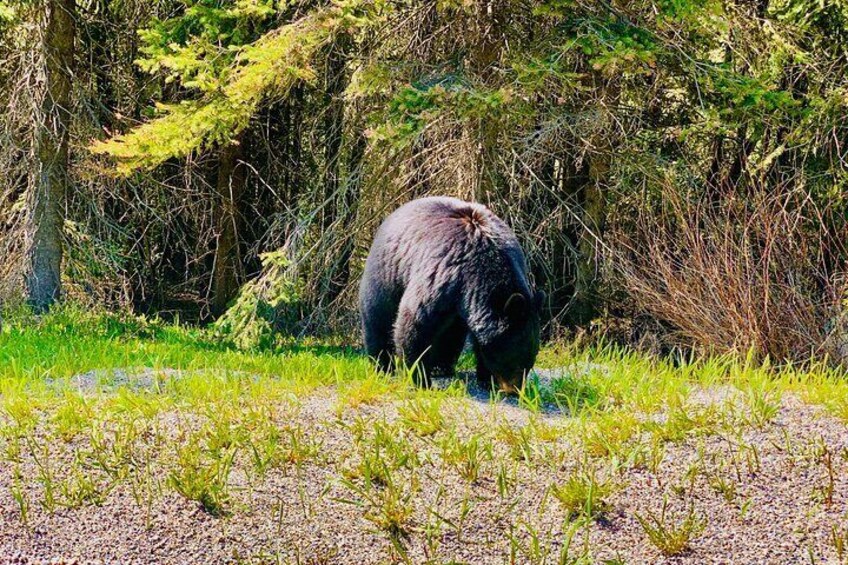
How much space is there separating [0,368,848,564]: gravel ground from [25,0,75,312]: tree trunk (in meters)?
7.61

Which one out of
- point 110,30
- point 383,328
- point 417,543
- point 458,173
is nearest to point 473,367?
point 383,328

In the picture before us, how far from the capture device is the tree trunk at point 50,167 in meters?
12.0

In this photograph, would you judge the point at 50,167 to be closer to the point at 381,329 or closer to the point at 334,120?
the point at 334,120

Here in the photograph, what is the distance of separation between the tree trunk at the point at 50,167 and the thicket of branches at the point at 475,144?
3.3 inches

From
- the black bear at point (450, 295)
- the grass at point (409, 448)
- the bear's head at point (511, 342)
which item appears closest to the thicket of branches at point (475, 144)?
the black bear at point (450, 295)

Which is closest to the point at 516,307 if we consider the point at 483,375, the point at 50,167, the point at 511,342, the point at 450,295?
the point at 511,342

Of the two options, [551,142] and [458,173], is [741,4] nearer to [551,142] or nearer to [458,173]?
[551,142]

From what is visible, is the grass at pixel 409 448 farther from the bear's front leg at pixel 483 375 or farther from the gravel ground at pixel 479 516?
the bear's front leg at pixel 483 375

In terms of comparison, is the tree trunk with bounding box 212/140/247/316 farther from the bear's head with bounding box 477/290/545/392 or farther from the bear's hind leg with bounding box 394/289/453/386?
the bear's head with bounding box 477/290/545/392

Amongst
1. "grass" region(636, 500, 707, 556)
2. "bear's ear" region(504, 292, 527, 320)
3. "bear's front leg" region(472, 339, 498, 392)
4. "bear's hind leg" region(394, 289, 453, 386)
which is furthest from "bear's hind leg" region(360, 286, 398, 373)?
"grass" region(636, 500, 707, 556)

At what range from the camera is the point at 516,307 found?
654 centimetres

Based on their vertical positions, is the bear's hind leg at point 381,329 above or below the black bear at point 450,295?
below

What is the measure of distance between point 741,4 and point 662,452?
8920 millimetres

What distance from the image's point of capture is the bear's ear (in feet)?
21.2
